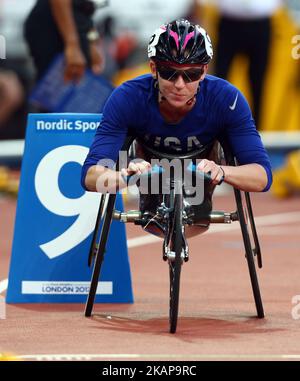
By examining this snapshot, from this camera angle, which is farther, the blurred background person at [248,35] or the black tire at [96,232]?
the blurred background person at [248,35]

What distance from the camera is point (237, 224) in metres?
11.5

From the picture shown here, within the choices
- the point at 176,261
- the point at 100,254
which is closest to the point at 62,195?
the point at 100,254

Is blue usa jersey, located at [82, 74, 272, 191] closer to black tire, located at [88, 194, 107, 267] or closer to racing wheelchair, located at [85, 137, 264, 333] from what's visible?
racing wheelchair, located at [85, 137, 264, 333]

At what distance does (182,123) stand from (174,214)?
1.78 feet

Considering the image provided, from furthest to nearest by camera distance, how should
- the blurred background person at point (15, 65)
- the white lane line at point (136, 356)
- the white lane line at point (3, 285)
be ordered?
the blurred background person at point (15, 65) → the white lane line at point (3, 285) → the white lane line at point (136, 356)

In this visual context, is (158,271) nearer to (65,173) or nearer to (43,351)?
(65,173)

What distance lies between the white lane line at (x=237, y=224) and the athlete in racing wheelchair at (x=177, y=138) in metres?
3.46

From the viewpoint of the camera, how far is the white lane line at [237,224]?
33.7 feet

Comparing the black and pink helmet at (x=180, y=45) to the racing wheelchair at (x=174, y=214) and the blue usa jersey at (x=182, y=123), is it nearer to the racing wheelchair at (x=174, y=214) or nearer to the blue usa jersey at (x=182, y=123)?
the blue usa jersey at (x=182, y=123)

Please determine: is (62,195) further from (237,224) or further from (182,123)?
(237,224)

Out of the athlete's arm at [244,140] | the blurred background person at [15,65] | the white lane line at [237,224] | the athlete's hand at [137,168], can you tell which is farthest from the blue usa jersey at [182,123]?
the blurred background person at [15,65]

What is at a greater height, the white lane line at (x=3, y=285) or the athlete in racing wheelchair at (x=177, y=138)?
the athlete in racing wheelchair at (x=177, y=138)

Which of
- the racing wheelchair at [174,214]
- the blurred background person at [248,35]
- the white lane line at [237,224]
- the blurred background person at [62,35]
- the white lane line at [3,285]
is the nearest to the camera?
the racing wheelchair at [174,214]

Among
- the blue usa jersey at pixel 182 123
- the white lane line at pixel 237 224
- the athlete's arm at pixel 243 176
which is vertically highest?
the blue usa jersey at pixel 182 123
